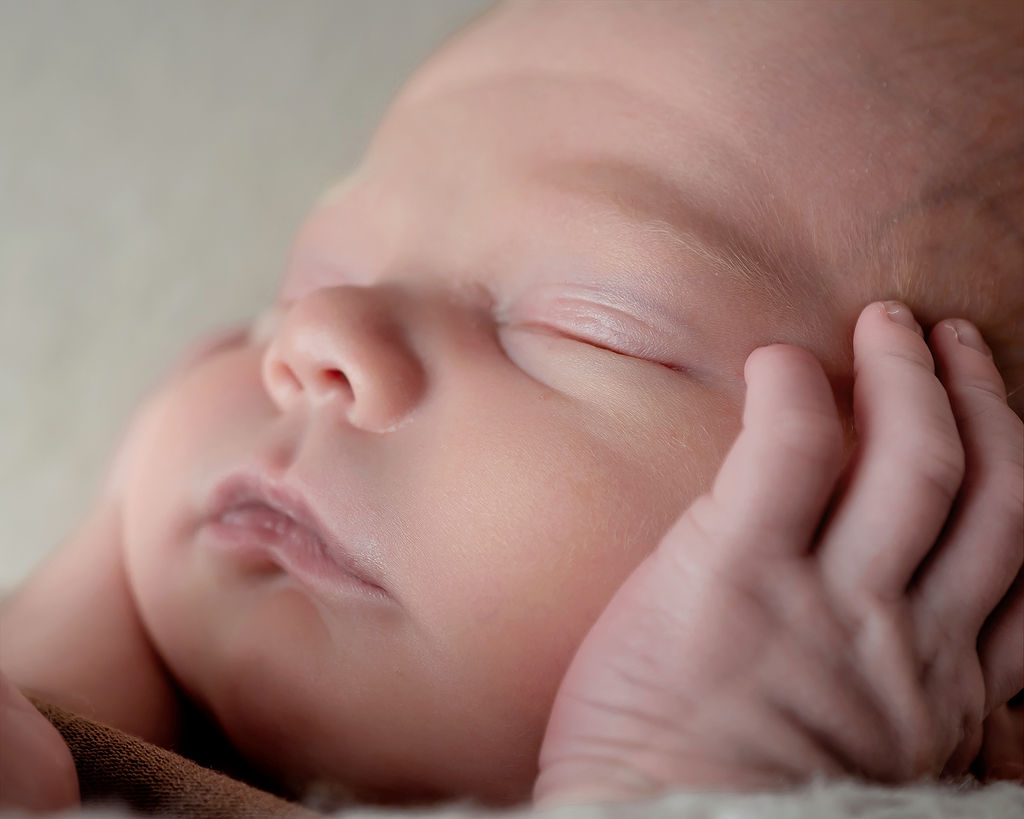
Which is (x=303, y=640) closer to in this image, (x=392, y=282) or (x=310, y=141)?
(x=392, y=282)

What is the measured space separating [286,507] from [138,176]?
0.78m

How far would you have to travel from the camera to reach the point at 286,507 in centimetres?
70

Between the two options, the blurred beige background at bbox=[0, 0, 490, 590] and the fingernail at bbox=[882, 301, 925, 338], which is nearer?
the fingernail at bbox=[882, 301, 925, 338]

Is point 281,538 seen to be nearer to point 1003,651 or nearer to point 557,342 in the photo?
point 557,342

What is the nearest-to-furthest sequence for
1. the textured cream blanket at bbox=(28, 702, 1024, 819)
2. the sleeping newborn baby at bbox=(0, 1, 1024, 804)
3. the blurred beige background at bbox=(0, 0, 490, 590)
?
1. the textured cream blanket at bbox=(28, 702, 1024, 819)
2. the sleeping newborn baby at bbox=(0, 1, 1024, 804)
3. the blurred beige background at bbox=(0, 0, 490, 590)

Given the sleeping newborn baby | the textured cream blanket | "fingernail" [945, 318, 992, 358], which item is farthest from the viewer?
"fingernail" [945, 318, 992, 358]

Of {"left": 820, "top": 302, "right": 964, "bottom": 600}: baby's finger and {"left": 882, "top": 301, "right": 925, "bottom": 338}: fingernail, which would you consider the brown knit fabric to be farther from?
{"left": 882, "top": 301, "right": 925, "bottom": 338}: fingernail

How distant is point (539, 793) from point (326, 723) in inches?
6.4

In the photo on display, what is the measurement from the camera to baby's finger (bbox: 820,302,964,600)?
1.85 ft

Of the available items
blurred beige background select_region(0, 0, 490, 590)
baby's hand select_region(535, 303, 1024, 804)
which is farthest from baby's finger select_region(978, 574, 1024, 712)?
blurred beige background select_region(0, 0, 490, 590)

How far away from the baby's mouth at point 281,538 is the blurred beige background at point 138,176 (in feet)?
1.91

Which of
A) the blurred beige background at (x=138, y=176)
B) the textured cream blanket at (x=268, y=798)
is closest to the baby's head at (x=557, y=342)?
the textured cream blanket at (x=268, y=798)

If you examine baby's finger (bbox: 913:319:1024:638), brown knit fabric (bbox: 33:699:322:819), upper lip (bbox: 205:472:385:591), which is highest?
baby's finger (bbox: 913:319:1024:638)

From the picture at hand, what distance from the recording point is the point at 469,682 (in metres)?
0.65
